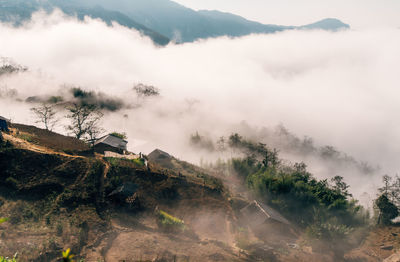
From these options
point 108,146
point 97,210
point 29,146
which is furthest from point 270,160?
point 29,146

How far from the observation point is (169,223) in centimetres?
3344

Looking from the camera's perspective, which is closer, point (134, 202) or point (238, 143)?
point (134, 202)

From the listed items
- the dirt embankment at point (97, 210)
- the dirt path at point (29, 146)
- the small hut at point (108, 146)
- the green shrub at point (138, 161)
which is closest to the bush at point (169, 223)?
the dirt embankment at point (97, 210)

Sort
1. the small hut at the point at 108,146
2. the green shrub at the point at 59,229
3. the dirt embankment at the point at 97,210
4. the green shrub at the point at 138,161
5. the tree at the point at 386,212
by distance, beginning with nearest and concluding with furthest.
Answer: the dirt embankment at the point at 97,210 < the green shrub at the point at 59,229 < the green shrub at the point at 138,161 < the tree at the point at 386,212 < the small hut at the point at 108,146

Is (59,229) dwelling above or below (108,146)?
below

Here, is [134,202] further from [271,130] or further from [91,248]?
[271,130]

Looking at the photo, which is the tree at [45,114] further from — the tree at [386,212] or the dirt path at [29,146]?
the tree at [386,212]

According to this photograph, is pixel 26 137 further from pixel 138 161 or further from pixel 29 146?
pixel 138 161

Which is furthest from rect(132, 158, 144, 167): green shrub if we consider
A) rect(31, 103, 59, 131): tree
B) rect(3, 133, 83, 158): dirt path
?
rect(31, 103, 59, 131): tree

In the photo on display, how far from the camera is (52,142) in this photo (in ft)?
155

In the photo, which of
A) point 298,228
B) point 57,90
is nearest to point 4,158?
point 298,228

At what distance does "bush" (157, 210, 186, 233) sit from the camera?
33.3 meters

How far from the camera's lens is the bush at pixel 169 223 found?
3328 centimetres

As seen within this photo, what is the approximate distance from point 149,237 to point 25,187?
1550 centimetres
